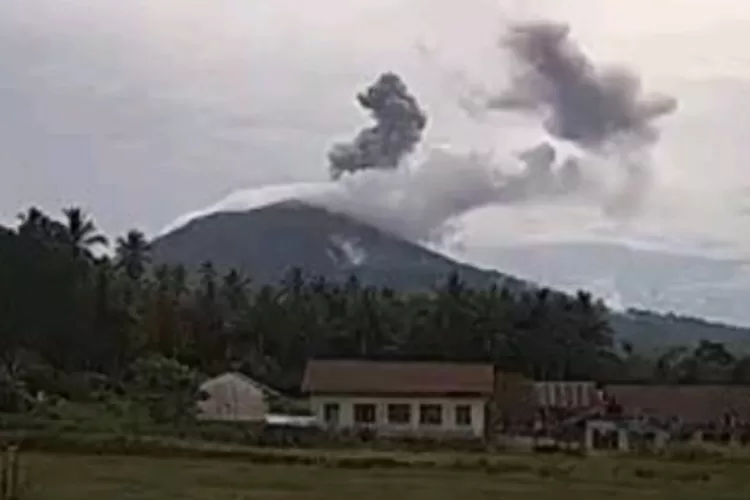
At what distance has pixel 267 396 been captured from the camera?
80125mm

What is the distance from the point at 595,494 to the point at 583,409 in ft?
143

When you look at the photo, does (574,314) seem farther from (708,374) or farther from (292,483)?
(292,483)

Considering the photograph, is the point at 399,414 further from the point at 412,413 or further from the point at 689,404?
the point at 689,404

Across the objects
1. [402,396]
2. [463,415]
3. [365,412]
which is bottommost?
[463,415]

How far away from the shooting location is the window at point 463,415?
7496 centimetres

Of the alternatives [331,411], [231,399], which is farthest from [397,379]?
[231,399]

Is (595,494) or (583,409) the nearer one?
(595,494)

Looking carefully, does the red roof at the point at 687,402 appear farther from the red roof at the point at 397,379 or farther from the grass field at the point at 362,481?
the grass field at the point at 362,481

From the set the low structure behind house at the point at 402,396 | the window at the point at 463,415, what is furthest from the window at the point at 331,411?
the window at the point at 463,415

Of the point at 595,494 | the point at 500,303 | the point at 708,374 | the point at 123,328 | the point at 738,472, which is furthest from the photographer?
the point at 708,374

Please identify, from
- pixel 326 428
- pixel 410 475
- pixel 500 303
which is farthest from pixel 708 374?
pixel 410 475

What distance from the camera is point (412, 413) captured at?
75938 mm

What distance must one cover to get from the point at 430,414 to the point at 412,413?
2.69 feet

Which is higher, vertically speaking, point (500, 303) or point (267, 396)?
point (500, 303)
